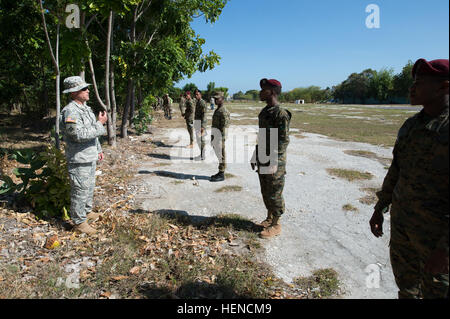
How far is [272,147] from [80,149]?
97.6 inches

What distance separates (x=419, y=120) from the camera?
184 centimetres

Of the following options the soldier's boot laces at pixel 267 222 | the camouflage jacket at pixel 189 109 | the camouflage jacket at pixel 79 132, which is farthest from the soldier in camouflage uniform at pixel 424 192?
the camouflage jacket at pixel 189 109

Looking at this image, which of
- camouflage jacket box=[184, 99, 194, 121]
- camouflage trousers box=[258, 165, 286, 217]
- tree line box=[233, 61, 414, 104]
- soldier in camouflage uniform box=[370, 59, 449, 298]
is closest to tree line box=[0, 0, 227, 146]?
camouflage jacket box=[184, 99, 194, 121]

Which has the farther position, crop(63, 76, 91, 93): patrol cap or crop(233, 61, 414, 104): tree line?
crop(233, 61, 414, 104): tree line

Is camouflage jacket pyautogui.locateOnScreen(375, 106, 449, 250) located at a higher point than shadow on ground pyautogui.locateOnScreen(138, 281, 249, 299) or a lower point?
higher

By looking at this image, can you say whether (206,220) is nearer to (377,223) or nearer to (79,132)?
(79,132)

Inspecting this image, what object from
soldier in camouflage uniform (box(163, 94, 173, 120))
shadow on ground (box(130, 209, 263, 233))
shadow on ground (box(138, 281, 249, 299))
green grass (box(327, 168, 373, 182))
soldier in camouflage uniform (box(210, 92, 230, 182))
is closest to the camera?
shadow on ground (box(138, 281, 249, 299))

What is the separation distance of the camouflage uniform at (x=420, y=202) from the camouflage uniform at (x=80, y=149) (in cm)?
330

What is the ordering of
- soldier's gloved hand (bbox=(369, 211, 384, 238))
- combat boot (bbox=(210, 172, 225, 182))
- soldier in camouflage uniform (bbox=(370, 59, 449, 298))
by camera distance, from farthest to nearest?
combat boot (bbox=(210, 172, 225, 182)) → soldier's gloved hand (bbox=(369, 211, 384, 238)) → soldier in camouflage uniform (bbox=(370, 59, 449, 298))

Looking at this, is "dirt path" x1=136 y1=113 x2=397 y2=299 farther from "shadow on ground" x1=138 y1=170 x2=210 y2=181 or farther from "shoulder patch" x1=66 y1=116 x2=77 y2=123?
"shoulder patch" x1=66 y1=116 x2=77 y2=123

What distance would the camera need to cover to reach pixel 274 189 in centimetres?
363

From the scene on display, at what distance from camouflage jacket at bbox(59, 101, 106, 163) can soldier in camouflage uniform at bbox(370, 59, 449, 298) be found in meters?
3.29

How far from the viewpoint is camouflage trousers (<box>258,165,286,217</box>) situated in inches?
140

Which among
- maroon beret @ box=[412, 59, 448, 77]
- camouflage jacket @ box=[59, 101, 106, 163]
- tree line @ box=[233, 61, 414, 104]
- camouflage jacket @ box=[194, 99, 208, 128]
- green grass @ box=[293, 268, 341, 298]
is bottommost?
green grass @ box=[293, 268, 341, 298]
